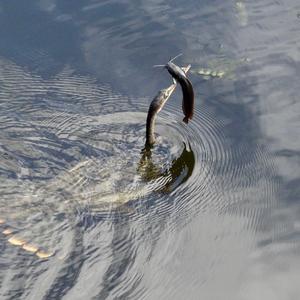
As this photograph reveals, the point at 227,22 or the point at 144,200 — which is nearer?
the point at 144,200

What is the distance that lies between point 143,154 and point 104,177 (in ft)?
1.14

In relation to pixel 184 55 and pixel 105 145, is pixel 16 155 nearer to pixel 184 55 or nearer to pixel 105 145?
pixel 105 145

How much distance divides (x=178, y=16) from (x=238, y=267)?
2995 millimetres

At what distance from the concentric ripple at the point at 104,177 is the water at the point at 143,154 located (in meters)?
0.01

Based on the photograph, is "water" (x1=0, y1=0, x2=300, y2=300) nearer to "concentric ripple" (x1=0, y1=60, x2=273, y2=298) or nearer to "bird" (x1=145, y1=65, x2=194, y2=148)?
"concentric ripple" (x1=0, y1=60, x2=273, y2=298)

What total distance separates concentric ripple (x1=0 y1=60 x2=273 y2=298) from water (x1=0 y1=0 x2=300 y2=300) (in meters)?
0.01

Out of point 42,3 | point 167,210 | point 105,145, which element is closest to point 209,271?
point 167,210

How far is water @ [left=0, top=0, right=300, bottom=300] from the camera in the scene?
3869 millimetres

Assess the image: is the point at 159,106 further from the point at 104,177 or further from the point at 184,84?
the point at 104,177

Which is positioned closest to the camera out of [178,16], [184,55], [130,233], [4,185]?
[130,233]

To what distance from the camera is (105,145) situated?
4.77 meters

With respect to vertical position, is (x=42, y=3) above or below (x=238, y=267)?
above

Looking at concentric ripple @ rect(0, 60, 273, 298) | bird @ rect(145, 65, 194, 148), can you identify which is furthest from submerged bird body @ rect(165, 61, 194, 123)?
concentric ripple @ rect(0, 60, 273, 298)

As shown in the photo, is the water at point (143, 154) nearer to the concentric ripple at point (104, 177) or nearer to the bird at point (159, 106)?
the concentric ripple at point (104, 177)
